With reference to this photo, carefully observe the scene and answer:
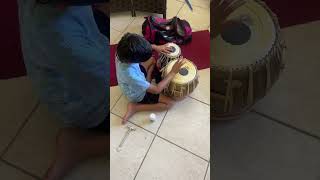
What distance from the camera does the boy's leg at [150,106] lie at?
1.81 feet

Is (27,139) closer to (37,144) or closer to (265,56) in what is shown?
(37,144)

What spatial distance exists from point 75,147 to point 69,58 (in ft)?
0.54

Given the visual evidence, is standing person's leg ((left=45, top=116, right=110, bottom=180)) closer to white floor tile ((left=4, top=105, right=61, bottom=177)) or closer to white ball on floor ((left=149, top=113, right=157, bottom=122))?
white floor tile ((left=4, top=105, right=61, bottom=177))

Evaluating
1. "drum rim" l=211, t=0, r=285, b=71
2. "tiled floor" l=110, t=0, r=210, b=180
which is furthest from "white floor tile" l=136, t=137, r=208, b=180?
"drum rim" l=211, t=0, r=285, b=71

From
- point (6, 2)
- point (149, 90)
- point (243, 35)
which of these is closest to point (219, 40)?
point (243, 35)

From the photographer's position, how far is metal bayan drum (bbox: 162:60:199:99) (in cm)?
55

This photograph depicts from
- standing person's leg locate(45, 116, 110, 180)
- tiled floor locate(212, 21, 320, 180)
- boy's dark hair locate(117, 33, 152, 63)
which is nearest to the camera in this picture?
boy's dark hair locate(117, 33, 152, 63)

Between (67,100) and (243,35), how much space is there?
1.04 feet

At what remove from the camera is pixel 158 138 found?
54 cm

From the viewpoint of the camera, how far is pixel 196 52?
573 mm

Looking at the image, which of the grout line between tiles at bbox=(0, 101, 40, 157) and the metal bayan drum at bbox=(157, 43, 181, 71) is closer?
the metal bayan drum at bbox=(157, 43, 181, 71)

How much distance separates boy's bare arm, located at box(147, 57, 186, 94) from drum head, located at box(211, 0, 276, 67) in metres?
0.14

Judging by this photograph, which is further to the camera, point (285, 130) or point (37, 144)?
point (285, 130)

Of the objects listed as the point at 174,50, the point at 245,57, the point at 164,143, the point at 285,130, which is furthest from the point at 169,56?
the point at 285,130
